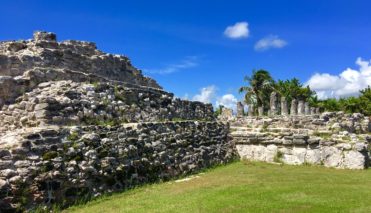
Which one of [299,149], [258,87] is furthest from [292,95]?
[299,149]

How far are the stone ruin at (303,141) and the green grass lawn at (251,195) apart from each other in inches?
79.8

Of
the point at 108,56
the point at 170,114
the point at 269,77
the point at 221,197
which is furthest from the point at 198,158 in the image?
the point at 269,77

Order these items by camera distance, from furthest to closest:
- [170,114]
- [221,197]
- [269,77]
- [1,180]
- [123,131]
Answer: [269,77] < [170,114] < [123,131] < [221,197] < [1,180]

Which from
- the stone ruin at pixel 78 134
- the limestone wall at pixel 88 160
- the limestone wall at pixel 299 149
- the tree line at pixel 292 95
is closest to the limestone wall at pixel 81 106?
the stone ruin at pixel 78 134

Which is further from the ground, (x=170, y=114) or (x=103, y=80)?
(x=103, y=80)

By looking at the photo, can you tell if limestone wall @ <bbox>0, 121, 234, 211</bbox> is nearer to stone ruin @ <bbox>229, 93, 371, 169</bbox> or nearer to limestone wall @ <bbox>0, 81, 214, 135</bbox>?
limestone wall @ <bbox>0, 81, 214, 135</bbox>

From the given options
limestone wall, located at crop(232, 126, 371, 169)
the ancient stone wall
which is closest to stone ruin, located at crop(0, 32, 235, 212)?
limestone wall, located at crop(232, 126, 371, 169)

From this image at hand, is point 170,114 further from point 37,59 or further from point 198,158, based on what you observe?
point 37,59

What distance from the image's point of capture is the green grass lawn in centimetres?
904

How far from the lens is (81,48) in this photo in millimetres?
20641

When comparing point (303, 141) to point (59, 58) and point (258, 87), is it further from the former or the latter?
point (258, 87)

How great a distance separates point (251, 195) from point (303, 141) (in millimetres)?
7801

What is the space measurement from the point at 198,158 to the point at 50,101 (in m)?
6.67

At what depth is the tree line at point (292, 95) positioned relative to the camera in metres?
49.6
